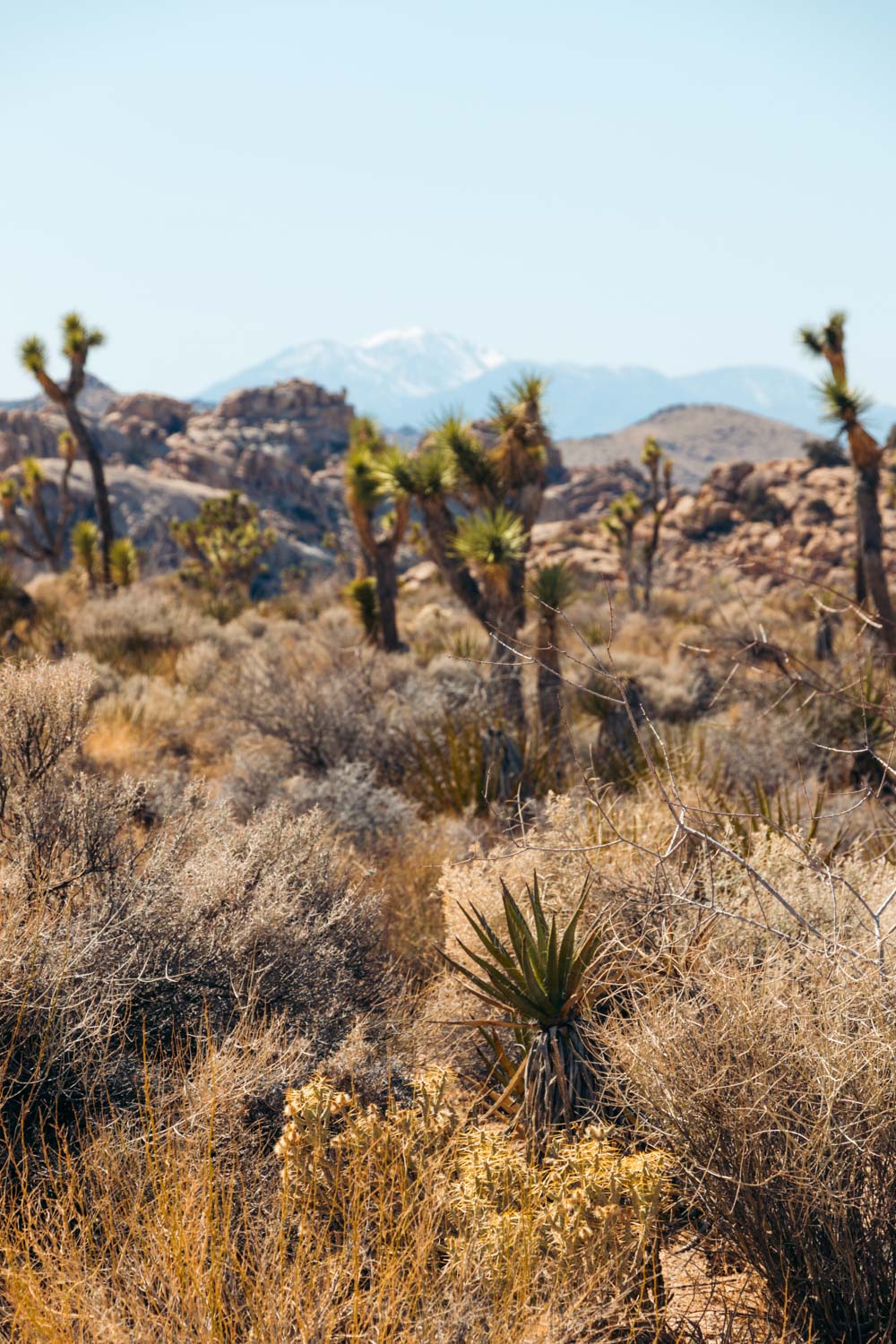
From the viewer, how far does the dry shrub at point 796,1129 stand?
10.1 feet

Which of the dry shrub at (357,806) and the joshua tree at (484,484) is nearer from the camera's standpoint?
the dry shrub at (357,806)

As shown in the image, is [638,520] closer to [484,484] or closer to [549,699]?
[484,484]

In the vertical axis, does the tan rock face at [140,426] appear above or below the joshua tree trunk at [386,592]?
above

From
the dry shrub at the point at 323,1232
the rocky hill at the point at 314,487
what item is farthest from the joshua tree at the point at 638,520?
the dry shrub at the point at 323,1232

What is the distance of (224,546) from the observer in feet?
108

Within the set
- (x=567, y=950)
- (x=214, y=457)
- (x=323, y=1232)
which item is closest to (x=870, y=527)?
(x=567, y=950)

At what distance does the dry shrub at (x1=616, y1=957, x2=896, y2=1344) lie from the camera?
10.1 ft

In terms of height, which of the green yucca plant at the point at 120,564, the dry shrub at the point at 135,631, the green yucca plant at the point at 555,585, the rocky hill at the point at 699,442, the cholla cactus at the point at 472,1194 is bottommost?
the cholla cactus at the point at 472,1194

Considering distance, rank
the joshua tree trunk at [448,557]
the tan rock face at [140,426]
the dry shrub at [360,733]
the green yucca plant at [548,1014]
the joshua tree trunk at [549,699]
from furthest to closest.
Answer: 1. the tan rock face at [140,426]
2. the joshua tree trunk at [448,557]
3. the joshua tree trunk at [549,699]
4. the dry shrub at [360,733]
5. the green yucca plant at [548,1014]

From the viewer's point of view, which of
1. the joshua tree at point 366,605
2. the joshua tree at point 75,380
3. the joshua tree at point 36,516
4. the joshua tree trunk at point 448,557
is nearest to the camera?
the joshua tree trunk at point 448,557

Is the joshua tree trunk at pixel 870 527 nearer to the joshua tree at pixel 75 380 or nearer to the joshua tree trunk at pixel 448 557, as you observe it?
the joshua tree trunk at pixel 448 557

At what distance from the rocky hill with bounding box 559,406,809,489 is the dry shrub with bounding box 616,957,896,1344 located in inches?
5466

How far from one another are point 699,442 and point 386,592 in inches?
5726

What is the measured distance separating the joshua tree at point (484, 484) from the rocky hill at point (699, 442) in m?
128
